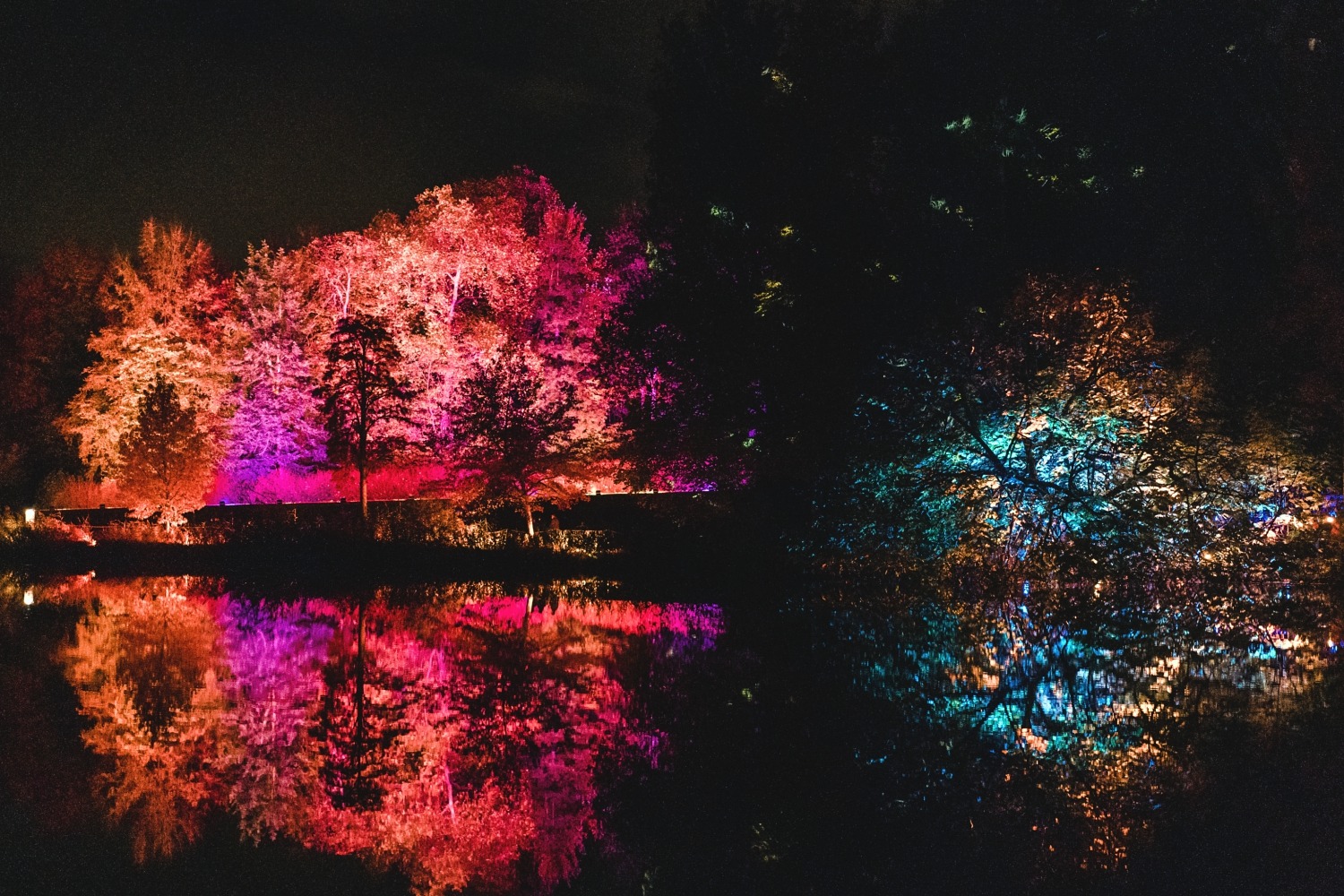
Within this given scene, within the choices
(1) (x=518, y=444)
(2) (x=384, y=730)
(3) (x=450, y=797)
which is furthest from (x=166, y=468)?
(3) (x=450, y=797)

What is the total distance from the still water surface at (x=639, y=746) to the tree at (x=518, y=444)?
415 inches

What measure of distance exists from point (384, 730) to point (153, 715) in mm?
3101

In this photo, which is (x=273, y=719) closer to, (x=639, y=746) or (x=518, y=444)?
(x=639, y=746)

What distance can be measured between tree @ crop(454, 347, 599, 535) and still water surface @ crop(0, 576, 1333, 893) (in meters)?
10.5

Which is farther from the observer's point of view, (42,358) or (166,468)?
(42,358)

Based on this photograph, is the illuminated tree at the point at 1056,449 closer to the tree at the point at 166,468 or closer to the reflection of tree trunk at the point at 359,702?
the reflection of tree trunk at the point at 359,702

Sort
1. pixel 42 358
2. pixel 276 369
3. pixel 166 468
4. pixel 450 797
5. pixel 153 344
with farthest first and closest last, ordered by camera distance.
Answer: pixel 42 358 → pixel 153 344 → pixel 276 369 → pixel 166 468 → pixel 450 797

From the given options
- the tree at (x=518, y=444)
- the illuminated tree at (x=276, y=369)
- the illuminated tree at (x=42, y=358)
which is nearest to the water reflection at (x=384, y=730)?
the tree at (x=518, y=444)

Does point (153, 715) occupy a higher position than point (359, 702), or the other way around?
point (359, 702)

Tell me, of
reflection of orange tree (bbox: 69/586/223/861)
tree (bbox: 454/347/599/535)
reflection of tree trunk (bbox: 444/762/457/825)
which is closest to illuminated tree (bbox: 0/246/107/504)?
tree (bbox: 454/347/599/535)

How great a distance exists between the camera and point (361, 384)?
32375mm

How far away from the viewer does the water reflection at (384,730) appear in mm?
7766

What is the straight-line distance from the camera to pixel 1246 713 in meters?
11.3

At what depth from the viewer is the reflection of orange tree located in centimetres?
824
